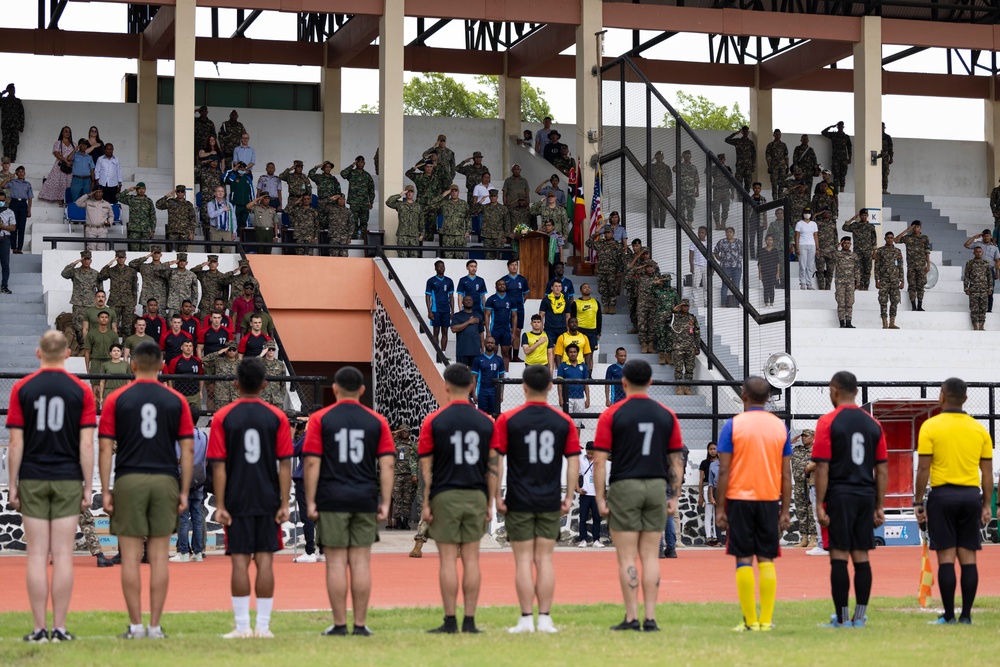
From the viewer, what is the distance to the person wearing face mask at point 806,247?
28.2 meters

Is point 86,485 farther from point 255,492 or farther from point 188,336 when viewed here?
point 188,336

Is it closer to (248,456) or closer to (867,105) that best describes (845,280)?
(867,105)

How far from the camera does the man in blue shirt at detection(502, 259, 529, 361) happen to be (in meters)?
25.3

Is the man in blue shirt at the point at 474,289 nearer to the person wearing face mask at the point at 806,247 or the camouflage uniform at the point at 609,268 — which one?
the camouflage uniform at the point at 609,268

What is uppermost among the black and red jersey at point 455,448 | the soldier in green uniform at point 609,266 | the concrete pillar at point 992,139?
the concrete pillar at point 992,139

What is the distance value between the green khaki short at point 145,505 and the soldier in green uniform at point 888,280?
2034 centimetres

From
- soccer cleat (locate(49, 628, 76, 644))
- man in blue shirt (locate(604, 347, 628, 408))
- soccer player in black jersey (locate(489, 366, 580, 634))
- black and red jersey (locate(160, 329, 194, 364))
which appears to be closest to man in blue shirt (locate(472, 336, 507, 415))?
man in blue shirt (locate(604, 347, 628, 408))

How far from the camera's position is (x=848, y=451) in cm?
1082

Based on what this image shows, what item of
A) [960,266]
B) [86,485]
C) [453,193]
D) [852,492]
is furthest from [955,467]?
[960,266]

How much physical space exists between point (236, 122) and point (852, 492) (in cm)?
2523

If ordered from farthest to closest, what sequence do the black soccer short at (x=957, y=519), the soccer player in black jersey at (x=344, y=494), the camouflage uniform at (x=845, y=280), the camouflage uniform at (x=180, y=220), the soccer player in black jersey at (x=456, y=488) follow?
the camouflage uniform at (x=180, y=220) < the camouflage uniform at (x=845, y=280) < the black soccer short at (x=957, y=519) < the soccer player in black jersey at (x=456, y=488) < the soccer player in black jersey at (x=344, y=494)

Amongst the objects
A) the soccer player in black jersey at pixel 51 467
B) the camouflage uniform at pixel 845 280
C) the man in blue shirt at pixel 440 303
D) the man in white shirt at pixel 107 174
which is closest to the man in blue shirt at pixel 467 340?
the man in blue shirt at pixel 440 303

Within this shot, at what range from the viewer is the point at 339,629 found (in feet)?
32.7

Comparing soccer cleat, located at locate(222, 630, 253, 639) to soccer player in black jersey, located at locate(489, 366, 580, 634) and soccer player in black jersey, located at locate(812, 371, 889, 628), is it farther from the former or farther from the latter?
soccer player in black jersey, located at locate(812, 371, 889, 628)
